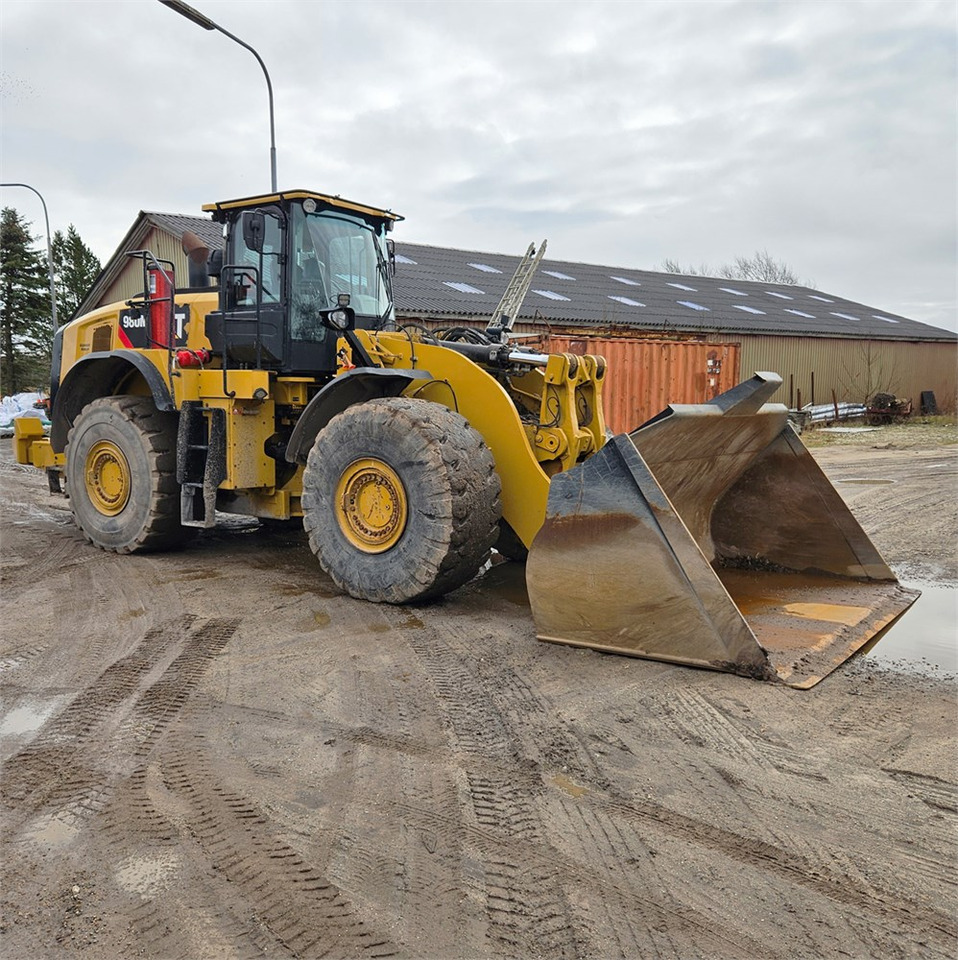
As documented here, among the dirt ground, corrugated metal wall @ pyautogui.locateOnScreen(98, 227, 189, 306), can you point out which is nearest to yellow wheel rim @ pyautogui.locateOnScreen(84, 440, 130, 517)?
the dirt ground

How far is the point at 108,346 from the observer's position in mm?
8172

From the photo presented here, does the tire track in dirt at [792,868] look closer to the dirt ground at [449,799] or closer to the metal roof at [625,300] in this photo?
the dirt ground at [449,799]

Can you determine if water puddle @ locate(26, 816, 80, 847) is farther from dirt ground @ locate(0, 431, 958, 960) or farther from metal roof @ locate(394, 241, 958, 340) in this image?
metal roof @ locate(394, 241, 958, 340)

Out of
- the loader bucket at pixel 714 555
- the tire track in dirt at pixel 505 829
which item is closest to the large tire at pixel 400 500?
the loader bucket at pixel 714 555

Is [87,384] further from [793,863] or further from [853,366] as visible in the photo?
[853,366]

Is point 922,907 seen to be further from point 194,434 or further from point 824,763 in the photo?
point 194,434

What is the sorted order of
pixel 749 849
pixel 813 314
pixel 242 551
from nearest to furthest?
pixel 749 849 < pixel 242 551 < pixel 813 314

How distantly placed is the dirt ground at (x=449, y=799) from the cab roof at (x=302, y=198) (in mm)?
3154

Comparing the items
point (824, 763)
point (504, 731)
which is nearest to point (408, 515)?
point (504, 731)

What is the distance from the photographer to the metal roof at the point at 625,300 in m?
21.2

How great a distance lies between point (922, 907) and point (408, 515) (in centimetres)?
361

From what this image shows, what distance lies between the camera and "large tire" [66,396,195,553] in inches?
285

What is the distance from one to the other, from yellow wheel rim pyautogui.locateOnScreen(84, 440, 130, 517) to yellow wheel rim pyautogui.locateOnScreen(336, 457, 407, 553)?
2551 millimetres

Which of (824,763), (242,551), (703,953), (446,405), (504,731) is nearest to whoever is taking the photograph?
(703,953)
